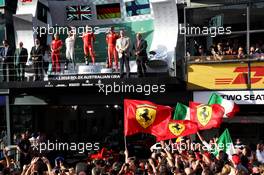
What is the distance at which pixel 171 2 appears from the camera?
68.1 ft

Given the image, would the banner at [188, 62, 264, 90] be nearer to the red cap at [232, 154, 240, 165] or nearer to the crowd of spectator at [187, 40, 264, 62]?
the crowd of spectator at [187, 40, 264, 62]

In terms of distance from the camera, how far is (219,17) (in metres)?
20.0

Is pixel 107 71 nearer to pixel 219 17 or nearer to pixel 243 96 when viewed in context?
pixel 219 17

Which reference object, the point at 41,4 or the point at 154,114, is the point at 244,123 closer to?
the point at 154,114

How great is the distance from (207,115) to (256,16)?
5.40 meters

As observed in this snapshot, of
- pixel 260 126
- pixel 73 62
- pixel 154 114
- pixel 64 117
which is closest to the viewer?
pixel 154 114

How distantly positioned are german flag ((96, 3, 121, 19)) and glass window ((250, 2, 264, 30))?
555 cm

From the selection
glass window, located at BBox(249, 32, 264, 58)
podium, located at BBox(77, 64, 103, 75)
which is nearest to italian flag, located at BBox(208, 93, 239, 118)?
glass window, located at BBox(249, 32, 264, 58)

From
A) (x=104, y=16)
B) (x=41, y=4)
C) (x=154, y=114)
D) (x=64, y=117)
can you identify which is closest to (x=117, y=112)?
(x=64, y=117)

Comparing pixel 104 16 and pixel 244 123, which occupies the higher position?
pixel 104 16

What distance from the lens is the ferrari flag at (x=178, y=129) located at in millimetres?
15359

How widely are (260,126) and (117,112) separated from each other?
5.71 meters

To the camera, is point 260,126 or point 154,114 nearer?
point 154,114

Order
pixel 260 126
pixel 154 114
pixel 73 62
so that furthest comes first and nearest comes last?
pixel 73 62
pixel 260 126
pixel 154 114
